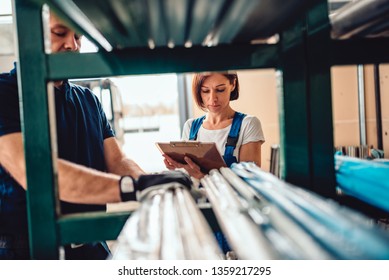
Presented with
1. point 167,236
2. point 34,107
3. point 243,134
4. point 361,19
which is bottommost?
point 167,236

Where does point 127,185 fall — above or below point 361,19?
below

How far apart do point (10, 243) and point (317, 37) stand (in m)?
1.26

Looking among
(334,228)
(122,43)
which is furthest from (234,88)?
(334,228)

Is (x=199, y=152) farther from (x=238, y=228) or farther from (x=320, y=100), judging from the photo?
(x=238, y=228)

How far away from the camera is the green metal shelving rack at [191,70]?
28.0 inches


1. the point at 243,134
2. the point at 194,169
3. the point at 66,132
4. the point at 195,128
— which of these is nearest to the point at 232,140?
the point at 243,134

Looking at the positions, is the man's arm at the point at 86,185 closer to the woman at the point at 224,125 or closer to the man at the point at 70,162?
the man at the point at 70,162

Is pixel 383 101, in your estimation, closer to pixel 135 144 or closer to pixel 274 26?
pixel 135 144

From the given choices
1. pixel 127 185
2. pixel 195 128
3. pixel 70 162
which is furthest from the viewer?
pixel 195 128

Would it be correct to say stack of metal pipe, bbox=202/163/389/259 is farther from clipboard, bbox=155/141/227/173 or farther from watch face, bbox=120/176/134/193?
clipboard, bbox=155/141/227/173

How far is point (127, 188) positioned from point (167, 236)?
35 cm

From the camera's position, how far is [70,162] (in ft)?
3.17

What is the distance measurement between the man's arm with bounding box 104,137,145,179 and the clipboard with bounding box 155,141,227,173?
8.4 inches

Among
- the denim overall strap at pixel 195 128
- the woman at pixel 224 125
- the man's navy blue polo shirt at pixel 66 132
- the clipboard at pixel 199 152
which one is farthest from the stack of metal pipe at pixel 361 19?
the denim overall strap at pixel 195 128
